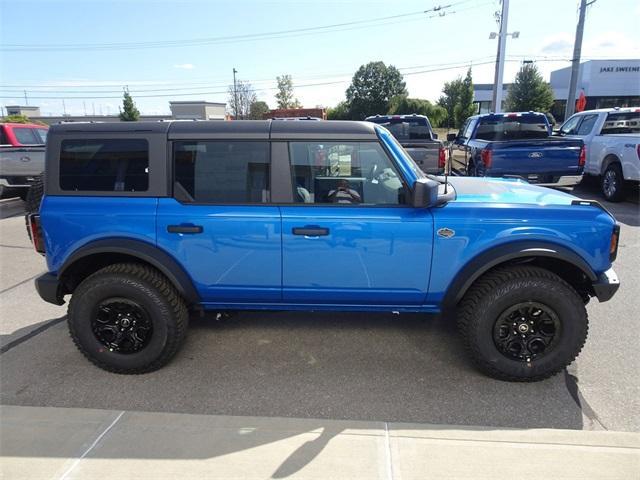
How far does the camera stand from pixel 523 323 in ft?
10.2

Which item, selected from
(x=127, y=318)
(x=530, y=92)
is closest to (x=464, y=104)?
(x=530, y=92)

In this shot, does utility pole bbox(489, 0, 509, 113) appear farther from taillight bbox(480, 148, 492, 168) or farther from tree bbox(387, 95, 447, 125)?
tree bbox(387, 95, 447, 125)

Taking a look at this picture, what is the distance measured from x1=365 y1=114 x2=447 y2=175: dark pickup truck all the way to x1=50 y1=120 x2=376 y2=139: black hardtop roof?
6.11 metres

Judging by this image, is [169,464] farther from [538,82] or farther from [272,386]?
[538,82]

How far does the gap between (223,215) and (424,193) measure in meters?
1.38

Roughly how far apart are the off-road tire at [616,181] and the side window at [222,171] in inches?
356

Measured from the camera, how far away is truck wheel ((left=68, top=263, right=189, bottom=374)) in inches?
126

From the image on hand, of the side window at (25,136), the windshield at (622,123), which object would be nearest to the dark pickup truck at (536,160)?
the windshield at (622,123)

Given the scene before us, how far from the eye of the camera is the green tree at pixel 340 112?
2314 inches

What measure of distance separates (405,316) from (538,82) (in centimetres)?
4826

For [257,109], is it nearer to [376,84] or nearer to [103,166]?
[376,84]

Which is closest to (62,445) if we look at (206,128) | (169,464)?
(169,464)

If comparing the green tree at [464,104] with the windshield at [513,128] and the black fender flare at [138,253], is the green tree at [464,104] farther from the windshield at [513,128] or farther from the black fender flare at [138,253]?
the black fender flare at [138,253]

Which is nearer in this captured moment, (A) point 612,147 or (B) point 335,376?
(B) point 335,376
